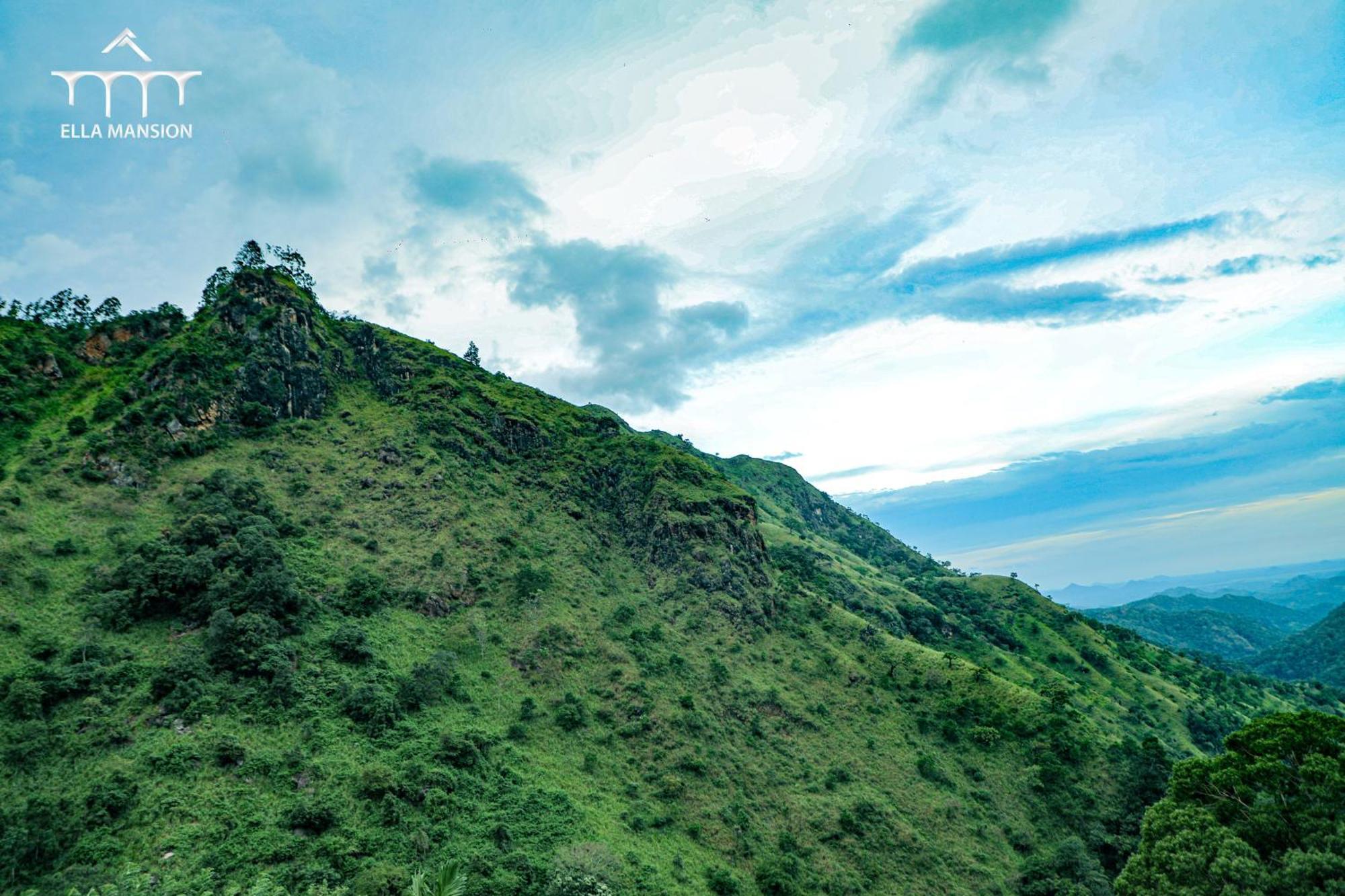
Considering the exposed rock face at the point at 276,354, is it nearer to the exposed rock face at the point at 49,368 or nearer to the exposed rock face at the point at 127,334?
the exposed rock face at the point at 127,334

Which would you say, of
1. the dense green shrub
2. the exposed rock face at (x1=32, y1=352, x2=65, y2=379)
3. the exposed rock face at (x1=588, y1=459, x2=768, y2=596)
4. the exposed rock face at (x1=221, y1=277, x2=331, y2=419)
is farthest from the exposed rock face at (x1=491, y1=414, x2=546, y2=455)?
the exposed rock face at (x1=32, y1=352, x2=65, y2=379)

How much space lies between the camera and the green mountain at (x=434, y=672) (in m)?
41.3

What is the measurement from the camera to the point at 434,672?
58531mm

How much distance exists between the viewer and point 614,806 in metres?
54.0

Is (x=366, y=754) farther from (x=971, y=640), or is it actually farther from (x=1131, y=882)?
(x=971, y=640)

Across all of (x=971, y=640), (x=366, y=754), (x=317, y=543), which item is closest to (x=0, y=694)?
(x=366, y=754)

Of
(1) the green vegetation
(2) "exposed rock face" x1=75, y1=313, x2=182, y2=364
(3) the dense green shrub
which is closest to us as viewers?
(1) the green vegetation

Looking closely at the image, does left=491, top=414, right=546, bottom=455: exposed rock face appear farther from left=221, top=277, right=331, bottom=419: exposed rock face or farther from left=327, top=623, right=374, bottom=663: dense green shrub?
left=327, top=623, right=374, bottom=663: dense green shrub

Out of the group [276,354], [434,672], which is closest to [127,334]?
[276,354]

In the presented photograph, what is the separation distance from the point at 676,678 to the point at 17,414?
3471 inches

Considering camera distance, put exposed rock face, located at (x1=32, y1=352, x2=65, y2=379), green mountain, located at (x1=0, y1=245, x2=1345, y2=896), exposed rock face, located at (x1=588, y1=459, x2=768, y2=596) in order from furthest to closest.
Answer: exposed rock face, located at (x1=588, y1=459, x2=768, y2=596) → exposed rock face, located at (x1=32, y1=352, x2=65, y2=379) → green mountain, located at (x1=0, y1=245, x2=1345, y2=896)

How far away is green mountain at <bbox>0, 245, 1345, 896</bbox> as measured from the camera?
1628 inches

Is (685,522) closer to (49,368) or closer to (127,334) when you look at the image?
(49,368)

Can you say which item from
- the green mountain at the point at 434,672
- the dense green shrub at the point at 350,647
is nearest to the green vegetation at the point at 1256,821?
the green mountain at the point at 434,672
